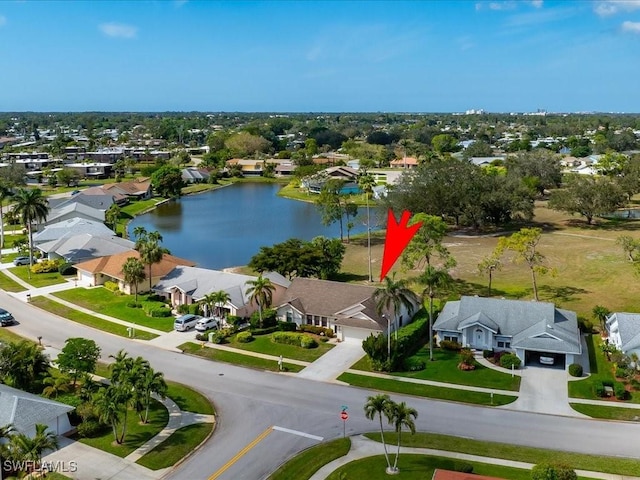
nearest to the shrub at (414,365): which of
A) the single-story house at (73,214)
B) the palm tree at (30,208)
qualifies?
the palm tree at (30,208)

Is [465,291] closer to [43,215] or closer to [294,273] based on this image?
[294,273]

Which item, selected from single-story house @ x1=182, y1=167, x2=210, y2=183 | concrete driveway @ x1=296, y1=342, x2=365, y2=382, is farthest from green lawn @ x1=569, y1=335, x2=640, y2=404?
single-story house @ x1=182, y1=167, x2=210, y2=183

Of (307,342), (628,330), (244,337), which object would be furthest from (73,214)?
(628,330)

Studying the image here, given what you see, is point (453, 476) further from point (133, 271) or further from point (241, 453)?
point (133, 271)

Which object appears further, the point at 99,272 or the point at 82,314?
the point at 99,272

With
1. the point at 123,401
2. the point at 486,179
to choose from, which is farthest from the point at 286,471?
the point at 486,179
